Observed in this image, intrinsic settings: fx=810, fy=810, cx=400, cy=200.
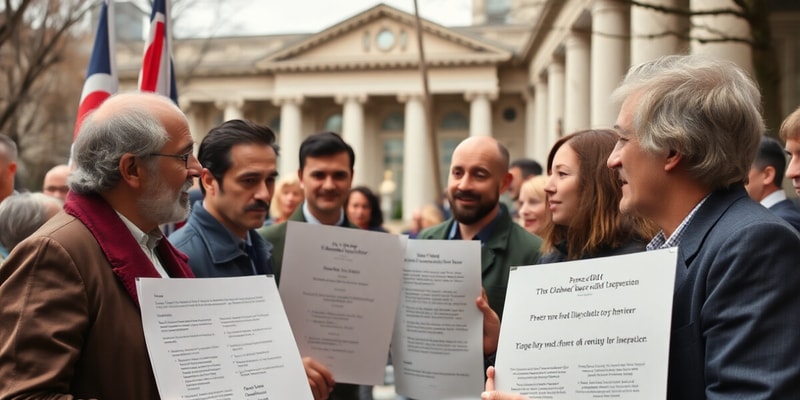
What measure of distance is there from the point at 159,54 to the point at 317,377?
3.51 metres

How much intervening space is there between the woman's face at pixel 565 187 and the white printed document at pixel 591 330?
1162 millimetres

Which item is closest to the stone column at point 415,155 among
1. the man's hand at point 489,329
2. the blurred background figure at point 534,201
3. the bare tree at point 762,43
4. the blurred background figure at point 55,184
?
the bare tree at point 762,43

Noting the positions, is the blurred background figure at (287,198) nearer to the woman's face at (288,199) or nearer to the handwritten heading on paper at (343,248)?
the woman's face at (288,199)

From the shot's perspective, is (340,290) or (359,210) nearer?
(340,290)

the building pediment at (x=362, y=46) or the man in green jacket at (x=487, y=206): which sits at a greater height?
the building pediment at (x=362, y=46)

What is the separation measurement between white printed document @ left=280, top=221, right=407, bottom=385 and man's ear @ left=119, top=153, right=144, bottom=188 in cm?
→ 102

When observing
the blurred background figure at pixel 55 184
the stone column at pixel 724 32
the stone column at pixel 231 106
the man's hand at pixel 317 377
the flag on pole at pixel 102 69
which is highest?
the stone column at pixel 231 106

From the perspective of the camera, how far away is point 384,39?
5512cm

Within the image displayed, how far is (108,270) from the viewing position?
2.72 meters

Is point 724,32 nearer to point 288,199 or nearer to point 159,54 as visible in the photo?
point 288,199

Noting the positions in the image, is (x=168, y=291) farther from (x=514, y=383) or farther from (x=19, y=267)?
(x=514, y=383)

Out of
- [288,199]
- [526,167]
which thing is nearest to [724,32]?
[526,167]

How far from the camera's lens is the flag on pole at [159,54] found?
20.3 ft

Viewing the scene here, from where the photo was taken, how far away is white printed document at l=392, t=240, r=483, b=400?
3.78 meters
